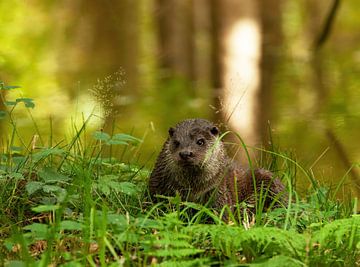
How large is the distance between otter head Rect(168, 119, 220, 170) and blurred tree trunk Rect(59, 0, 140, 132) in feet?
37.0

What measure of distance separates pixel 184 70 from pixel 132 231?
15244 mm

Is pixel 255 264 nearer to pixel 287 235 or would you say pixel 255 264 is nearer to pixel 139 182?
pixel 287 235

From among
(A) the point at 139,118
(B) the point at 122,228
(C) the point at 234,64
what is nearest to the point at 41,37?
(A) the point at 139,118

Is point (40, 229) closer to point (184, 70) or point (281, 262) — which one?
point (281, 262)

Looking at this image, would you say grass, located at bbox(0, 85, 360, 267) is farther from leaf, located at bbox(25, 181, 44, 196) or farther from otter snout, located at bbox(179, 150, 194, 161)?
otter snout, located at bbox(179, 150, 194, 161)

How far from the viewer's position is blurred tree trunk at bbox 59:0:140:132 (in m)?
20.1

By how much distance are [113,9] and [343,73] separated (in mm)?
6494

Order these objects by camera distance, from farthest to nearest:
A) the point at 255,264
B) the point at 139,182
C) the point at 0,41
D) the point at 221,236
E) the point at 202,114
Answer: the point at 0,41 → the point at 202,114 → the point at 139,182 → the point at 221,236 → the point at 255,264

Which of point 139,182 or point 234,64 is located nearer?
point 139,182

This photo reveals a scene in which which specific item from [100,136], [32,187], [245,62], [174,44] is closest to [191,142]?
[100,136]

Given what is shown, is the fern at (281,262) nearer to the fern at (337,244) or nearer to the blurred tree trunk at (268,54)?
the fern at (337,244)

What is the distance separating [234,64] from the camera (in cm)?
1144

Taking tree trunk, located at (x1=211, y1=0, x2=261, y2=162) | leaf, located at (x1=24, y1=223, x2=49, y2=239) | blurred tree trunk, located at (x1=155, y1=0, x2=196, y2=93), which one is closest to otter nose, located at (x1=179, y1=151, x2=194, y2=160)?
leaf, located at (x1=24, y1=223, x2=49, y2=239)

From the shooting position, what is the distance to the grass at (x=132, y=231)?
13.2 feet
